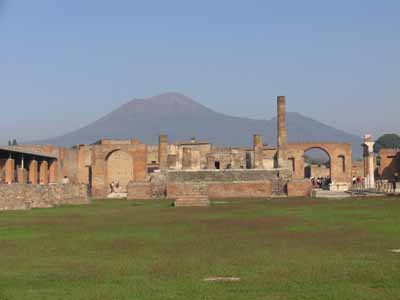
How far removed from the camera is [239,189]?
44.3 meters

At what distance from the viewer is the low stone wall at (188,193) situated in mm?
32594

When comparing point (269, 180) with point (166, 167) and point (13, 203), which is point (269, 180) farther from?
point (13, 203)

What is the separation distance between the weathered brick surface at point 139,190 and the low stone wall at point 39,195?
614 centimetres

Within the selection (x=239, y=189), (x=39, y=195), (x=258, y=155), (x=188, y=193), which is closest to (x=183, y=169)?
(x=258, y=155)

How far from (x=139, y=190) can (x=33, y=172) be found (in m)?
6.07

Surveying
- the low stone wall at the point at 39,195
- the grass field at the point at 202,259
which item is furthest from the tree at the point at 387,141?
the grass field at the point at 202,259

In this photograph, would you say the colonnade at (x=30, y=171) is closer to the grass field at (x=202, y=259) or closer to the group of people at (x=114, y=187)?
the group of people at (x=114, y=187)

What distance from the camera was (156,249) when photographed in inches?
528

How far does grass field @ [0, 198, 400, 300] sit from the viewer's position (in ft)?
27.9

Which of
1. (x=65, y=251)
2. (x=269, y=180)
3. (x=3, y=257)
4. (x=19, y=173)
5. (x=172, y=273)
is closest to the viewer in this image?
(x=172, y=273)

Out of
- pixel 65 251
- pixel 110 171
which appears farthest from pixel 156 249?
pixel 110 171

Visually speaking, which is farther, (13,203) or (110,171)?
(110,171)

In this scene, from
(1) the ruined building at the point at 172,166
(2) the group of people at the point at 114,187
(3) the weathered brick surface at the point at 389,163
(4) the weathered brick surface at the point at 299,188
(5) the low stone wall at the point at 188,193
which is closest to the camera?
(5) the low stone wall at the point at 188,193

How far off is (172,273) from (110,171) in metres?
52.8
